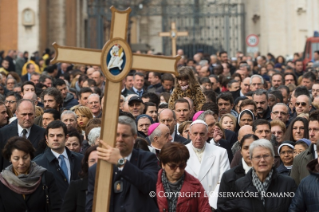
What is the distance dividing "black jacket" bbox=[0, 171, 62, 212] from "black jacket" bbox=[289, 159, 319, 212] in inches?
91.3

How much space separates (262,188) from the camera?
8258mm

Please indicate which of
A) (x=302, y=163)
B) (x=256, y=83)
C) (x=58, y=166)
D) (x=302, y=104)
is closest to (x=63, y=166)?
(x=58, y=166)

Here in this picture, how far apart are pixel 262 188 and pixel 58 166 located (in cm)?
273

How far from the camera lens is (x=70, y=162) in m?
10.1

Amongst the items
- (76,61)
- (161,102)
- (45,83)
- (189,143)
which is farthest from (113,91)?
(45,83)

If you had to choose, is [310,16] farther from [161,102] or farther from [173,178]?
[173,178]

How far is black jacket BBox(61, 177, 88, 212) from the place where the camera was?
8094mm

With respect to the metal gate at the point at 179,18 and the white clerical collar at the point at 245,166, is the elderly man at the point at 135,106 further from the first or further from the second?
the metal gate at the point at 179,18

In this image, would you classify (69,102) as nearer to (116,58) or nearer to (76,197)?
(76,197)

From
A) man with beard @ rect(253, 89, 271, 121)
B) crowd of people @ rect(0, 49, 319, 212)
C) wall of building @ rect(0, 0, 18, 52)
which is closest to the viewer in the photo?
crowd of people @ rect(0, 49, 319, 212)

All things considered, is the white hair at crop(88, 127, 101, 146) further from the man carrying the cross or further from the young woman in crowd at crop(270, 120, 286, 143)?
the young woman in crowd at crop(270, 120, 286, 143)

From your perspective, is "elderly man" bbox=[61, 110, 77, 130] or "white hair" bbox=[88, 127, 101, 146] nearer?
"white hair" bbox=[88, 127, 101, 146]

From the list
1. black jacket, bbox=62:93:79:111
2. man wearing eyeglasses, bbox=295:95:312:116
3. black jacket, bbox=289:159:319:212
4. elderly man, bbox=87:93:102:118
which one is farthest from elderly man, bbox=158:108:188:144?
black jacket, bbox=62:93:79:111

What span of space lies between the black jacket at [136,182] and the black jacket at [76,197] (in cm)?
59
